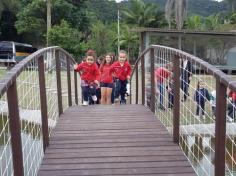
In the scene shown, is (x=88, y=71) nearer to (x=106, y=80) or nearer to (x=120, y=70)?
(x=106, y=80)

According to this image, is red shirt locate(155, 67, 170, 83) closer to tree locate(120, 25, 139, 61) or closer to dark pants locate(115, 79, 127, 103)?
dark pants locate(115, 79, 127, 103)

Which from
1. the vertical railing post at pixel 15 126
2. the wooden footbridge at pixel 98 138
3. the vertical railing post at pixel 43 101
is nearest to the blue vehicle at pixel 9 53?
the wooden footbridge at pixel 98 138

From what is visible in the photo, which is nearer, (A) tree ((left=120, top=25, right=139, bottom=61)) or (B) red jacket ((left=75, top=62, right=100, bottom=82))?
Answer: (B) red jacket ((left=75, top=62, right=100, bottom=82))

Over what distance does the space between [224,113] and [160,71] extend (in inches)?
211

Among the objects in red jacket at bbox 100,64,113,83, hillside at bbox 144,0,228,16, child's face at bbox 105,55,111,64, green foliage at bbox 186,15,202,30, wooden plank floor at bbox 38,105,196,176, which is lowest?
wooden plank floor at bbox 38,105,196,176

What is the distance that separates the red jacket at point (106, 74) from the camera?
9218 millimetres

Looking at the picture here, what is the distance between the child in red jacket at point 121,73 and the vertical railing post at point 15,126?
19.2 feet

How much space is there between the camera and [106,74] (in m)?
9.23

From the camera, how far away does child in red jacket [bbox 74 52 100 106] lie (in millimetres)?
8945

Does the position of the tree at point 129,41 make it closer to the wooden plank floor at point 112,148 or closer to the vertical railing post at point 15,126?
the wooden plank floor at point 112,148

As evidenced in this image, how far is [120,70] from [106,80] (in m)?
0.34

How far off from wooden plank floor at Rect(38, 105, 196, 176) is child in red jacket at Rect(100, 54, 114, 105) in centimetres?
243

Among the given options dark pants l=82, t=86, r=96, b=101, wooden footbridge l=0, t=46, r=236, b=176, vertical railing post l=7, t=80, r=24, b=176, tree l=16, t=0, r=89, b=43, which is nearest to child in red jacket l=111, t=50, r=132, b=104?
dark pants l=82, t=86, r=96, b=101

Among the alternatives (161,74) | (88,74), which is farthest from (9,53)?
(161,74)
